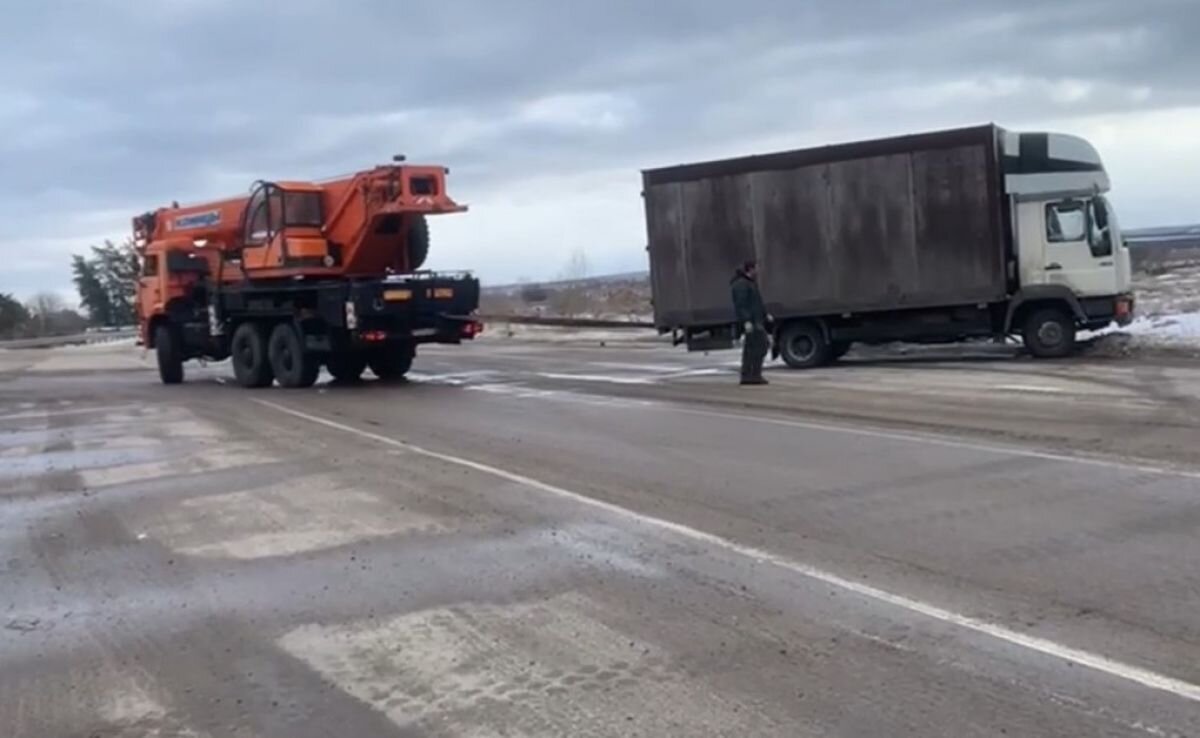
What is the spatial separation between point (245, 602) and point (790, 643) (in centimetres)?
304

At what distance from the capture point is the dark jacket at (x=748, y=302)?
18688 mm

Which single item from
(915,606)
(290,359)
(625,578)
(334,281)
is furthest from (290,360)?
(915,606)

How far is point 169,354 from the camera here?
2711 centimetres

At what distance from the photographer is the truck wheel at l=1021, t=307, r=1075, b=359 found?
21234 millimetres

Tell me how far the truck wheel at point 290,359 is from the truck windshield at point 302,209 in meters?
1.87

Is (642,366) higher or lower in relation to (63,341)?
lower

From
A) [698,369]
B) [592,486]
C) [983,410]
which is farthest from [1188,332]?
[592,486]

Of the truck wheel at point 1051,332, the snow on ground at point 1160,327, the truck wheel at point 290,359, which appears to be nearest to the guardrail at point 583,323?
the snow on ground at point 1160,327

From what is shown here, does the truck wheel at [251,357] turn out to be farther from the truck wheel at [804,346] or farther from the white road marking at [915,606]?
the white road marking at [915,606]

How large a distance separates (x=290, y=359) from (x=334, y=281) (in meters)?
1.79

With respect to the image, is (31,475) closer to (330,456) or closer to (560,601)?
(330,456)

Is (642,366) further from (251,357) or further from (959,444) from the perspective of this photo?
(959,444)

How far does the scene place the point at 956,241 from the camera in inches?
835

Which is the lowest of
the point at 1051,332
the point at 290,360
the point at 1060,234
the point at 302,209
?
the point at 1051,332
